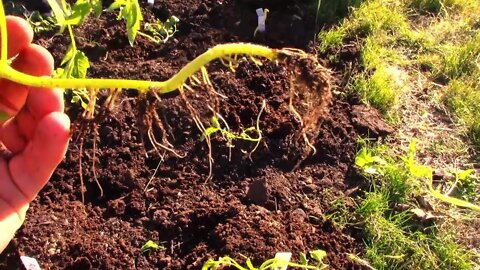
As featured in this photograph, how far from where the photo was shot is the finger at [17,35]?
5.32 feet

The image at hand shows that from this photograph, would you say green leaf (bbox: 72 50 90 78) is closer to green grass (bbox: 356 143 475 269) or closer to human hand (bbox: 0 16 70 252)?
human hand (bbox: 0 16 70 252)

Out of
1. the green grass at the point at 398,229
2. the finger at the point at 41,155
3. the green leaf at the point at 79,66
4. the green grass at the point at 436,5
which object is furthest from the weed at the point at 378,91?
the finger at the point at 41,155

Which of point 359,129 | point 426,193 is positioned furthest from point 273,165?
point 426,193

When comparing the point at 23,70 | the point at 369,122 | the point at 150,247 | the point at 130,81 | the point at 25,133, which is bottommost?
the point at 150,247

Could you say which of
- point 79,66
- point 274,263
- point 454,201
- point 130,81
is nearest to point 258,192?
point 274,263

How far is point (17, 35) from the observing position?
1.63 meters

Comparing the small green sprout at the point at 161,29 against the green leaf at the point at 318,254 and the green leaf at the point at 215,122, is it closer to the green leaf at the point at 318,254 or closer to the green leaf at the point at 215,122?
the green leaf at the point at 215,122

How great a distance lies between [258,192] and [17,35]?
31.6 inches

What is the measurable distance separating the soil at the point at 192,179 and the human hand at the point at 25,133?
0.10 meters

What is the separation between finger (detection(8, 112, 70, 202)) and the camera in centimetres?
150

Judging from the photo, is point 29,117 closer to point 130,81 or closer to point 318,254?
point 130,81

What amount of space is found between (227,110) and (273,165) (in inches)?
9.6

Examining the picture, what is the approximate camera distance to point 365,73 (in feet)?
7.83

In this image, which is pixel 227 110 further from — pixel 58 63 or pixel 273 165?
pixel 58 63
